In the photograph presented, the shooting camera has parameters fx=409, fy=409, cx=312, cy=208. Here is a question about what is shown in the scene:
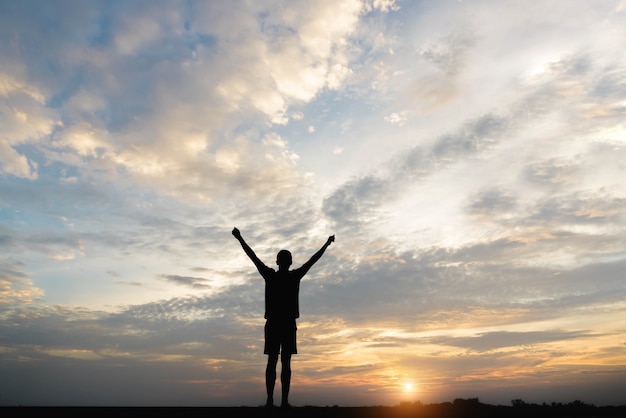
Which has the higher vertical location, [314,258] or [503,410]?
[314,258]

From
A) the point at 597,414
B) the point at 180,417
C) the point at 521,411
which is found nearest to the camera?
the point at 180,417

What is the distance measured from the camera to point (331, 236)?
8.02 meters

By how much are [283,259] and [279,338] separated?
1335 millimetres

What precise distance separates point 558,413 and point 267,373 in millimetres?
6053

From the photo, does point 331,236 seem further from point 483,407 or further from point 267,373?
point 483,407

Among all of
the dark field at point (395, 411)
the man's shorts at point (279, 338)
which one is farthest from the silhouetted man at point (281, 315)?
the dark field at point (395, 411)

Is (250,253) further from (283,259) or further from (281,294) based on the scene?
(281,294)

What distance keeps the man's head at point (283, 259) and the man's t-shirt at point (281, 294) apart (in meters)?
0.12

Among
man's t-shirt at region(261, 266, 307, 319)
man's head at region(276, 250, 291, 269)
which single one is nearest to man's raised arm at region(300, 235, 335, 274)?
man's t-shirt at region(261, 266, 307, 319)

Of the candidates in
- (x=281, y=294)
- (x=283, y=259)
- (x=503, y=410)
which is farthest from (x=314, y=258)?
(x=503, y=410)

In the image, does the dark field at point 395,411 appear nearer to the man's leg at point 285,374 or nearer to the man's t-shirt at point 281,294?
the man's leg at point 285,374

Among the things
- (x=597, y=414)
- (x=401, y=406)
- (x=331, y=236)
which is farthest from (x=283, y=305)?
(x=597, y=414)

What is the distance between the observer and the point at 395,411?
8.25 m

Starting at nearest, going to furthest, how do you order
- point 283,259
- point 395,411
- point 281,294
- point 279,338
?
point 279,338
point 281,294
point 283,259
point 395,411
